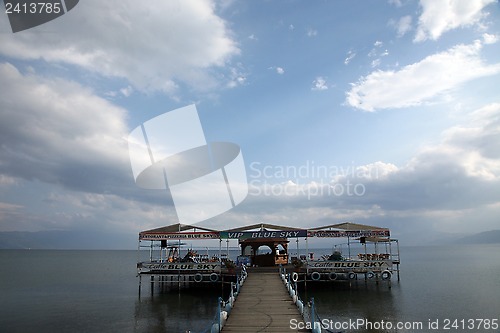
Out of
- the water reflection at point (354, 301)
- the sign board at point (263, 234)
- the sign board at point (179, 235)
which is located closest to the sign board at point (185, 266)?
the sign board at point (179, 235)

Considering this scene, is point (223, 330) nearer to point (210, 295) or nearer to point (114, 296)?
point (210, 295)

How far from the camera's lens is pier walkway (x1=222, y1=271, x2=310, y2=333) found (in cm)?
1417

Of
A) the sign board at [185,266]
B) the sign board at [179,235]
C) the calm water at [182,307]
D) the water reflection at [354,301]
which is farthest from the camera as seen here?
the sign board at [179,235]

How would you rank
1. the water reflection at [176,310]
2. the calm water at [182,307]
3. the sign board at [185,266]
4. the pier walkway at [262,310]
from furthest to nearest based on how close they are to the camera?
the sign board at [185,266] < the calm water at [182,307] < the water reflection at [176,310] < the pier walkway at [262,310]

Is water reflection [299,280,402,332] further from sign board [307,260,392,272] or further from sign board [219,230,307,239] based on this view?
sign board [219,230,307,239]

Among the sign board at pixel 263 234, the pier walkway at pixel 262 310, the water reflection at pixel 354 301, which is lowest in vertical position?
the water reflection at pixel 354 301

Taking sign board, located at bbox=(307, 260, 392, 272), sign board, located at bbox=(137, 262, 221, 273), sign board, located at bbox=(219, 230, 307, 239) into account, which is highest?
sign board, located at bbox=(219, 230, 307, 239)

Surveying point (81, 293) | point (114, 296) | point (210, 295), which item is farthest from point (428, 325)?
point (81, 293)

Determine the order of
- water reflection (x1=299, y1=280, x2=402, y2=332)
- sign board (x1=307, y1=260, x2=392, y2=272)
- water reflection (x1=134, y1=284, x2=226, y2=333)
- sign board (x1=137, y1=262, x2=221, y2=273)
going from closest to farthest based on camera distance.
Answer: water reflection (x1=134, y1=284, x2=226, y2=333) → water reflection (x1=299, y1=280, x2=402, y2=332) → sign board (x1=137, y1=262, x2=221, y2=273) → sign board (x1=307, y1=260, x2=392, y2=272)

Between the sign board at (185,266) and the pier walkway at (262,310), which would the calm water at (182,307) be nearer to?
the sign board at (185,266)

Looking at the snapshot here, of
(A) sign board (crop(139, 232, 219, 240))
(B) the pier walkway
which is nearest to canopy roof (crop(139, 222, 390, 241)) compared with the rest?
(A) sign board (crop(139, 232, 219, 240))

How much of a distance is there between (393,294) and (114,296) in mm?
26319

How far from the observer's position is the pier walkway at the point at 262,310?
14172mm

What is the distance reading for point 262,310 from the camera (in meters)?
16.7
